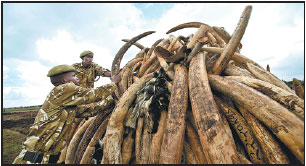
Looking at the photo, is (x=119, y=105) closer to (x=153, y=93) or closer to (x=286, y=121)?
(x=153, y=93)

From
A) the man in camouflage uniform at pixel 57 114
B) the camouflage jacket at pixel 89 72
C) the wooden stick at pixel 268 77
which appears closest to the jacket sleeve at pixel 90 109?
the man in camouflage uniform at pixel 57 114

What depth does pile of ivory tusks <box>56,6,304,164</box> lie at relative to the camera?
3.93 ft

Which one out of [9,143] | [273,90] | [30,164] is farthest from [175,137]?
[9,143]

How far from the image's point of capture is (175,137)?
140 cm

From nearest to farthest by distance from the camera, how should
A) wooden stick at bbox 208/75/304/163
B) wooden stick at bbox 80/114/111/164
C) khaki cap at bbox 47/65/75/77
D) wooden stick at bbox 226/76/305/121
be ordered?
1. wooden stick at bbox 208/75/304/163
2. wooden stick at bbox 226/76/305/121
3. wooden stick at bbox 80/114/111/164
4. khaki cap at bbox 47/65/75/77

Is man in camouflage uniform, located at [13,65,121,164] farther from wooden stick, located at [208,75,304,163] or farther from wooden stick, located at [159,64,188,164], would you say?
wooden stick, located at [208,75,304,163]

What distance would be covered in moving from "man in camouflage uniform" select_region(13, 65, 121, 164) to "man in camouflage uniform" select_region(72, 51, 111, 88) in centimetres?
160

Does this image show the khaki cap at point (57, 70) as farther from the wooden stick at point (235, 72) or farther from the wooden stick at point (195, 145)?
the wooden stick at point (235, 72)

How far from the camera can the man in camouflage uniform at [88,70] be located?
12.5 feet

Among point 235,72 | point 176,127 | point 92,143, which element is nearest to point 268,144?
point 176,127

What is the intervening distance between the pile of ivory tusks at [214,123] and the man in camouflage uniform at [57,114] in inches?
12.9

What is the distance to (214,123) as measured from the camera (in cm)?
127

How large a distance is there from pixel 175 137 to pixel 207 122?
0.32 m

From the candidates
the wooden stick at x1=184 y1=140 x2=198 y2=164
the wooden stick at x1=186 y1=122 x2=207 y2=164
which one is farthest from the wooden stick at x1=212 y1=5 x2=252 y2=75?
the wooden stick at x1=184 y1=140 x2=198 y2=164
